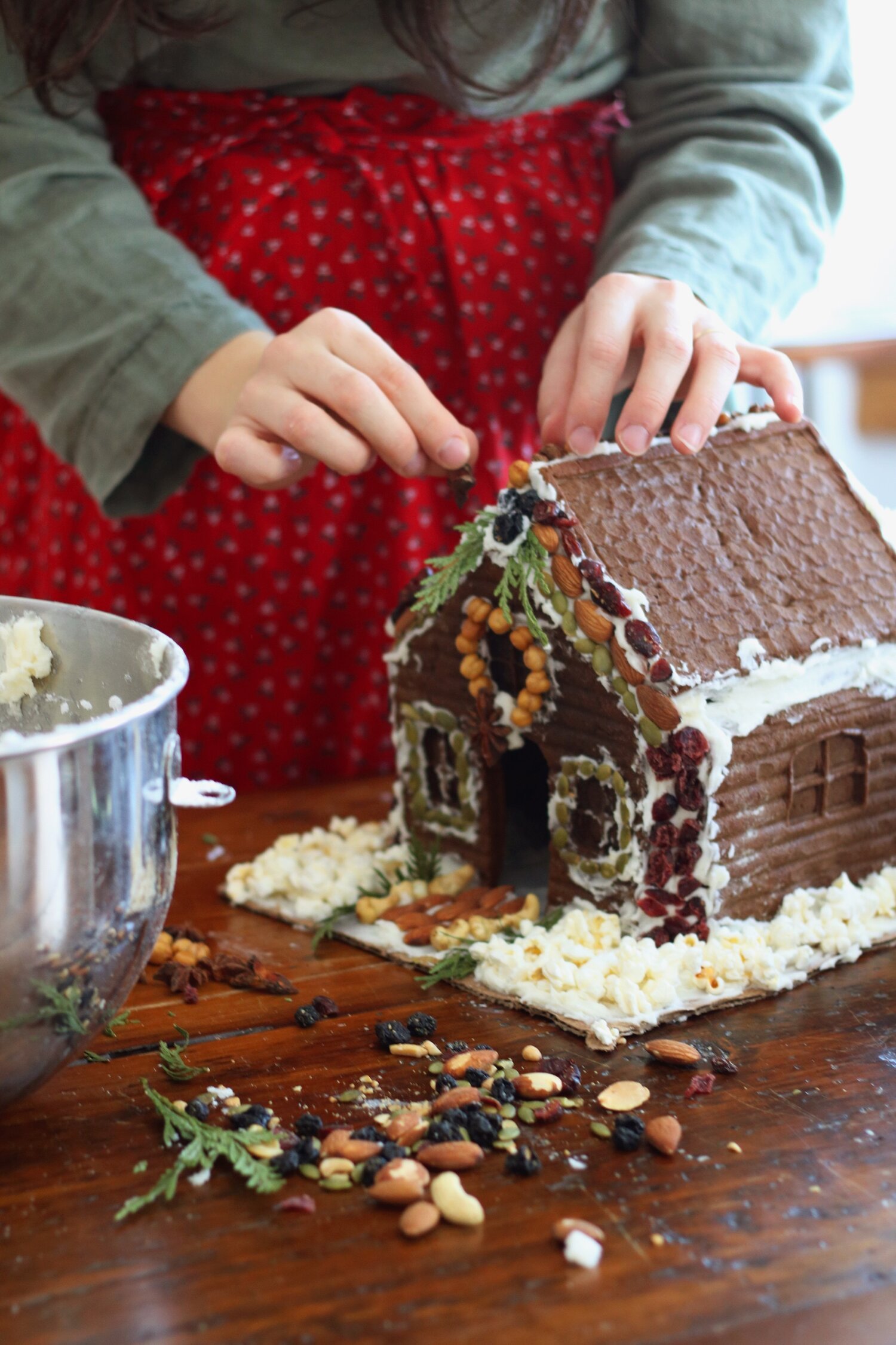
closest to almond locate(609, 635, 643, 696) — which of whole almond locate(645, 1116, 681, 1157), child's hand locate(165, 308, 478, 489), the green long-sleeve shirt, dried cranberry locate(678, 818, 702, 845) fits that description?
dried cranberry locate(678, 818, 702, 845)

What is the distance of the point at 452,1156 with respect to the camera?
79 cm

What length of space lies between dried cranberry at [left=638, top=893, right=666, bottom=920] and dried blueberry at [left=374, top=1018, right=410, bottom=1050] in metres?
0.22

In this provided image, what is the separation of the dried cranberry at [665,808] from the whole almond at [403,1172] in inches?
13.7

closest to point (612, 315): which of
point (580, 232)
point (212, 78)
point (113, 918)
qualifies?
point (580, 232)

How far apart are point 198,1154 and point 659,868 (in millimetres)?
419

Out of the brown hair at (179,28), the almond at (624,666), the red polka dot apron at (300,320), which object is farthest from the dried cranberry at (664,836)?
the brown hair at (179,28)

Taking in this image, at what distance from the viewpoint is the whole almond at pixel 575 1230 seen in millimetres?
714

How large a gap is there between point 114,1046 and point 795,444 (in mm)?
792

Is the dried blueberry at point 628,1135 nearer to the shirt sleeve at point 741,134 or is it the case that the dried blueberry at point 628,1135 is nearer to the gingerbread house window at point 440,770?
the gingerbread house window at point 440,770

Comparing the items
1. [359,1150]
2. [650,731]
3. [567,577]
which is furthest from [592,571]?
[359,1150]

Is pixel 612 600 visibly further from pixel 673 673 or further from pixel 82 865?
pixel 82 865

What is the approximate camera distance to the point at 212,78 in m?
1.38

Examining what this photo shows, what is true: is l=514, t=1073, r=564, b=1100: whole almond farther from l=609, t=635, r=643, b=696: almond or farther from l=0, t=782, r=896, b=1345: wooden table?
l=609, t=635, r=643, b=696: almond

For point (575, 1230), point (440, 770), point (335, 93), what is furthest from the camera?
point (335, 93)
